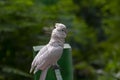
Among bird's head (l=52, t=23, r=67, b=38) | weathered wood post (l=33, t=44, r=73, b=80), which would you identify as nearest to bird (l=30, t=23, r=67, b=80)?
bird's head (l=52, t=23, r=67, b=38)

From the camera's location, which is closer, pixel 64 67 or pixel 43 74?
pixel 43 74

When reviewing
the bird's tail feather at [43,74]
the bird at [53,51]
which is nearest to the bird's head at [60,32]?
the bird at [53,51]

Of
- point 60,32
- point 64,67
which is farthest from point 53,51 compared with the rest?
point 64,67

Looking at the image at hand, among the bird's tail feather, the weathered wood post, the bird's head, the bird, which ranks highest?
the bird's head

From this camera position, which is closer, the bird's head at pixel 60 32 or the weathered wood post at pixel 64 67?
the bird's head at pixel 60 32

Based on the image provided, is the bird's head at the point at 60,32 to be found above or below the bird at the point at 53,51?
above

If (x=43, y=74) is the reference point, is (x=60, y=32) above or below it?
above

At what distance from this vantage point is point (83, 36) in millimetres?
8719

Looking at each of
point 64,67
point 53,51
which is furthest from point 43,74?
point 64,67

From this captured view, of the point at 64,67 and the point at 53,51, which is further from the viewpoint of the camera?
the point at 64,67

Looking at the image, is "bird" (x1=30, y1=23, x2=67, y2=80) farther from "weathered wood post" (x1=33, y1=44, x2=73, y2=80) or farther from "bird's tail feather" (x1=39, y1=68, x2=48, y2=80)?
"weathered wood post" (x1=33, y1=44, x2=73, y2=80)

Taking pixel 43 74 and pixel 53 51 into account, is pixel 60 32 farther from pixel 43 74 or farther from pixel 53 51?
pixel 43 74

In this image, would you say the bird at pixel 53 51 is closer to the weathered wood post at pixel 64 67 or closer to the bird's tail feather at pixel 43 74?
the bird's tail feather at pixel 43 74

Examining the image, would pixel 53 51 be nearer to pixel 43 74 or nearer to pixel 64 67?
pixel 43 74
